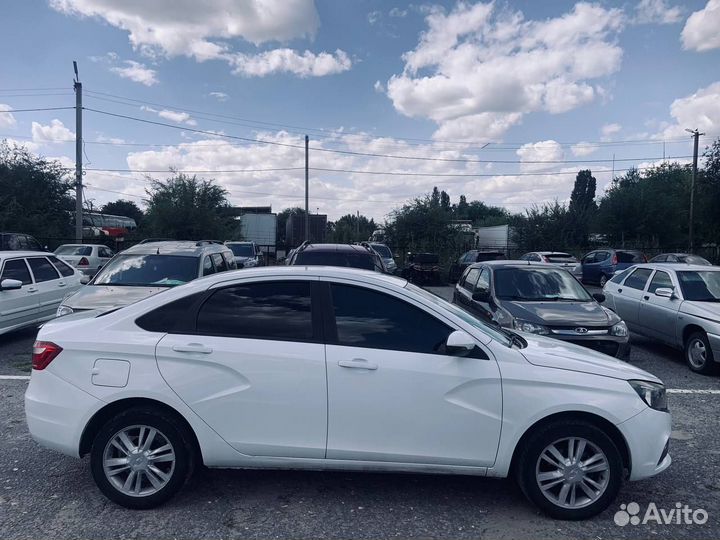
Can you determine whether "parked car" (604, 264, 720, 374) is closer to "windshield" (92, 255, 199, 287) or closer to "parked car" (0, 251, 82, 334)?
"windshield" (92, 255, 199, 287)

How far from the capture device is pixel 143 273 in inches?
326

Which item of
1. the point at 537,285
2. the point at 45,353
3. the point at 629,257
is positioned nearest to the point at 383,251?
the point at 629,257

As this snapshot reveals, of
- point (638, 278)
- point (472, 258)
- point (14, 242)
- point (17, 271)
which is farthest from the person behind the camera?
point (472, 258)

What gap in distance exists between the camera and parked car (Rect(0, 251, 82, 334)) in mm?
8688

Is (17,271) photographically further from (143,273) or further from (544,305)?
(544,305)

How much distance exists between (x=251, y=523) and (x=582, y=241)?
32487 millimetres

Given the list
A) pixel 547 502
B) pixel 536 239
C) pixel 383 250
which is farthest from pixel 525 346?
pixel 536 239

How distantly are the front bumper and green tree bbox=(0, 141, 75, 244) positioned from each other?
2736 cm

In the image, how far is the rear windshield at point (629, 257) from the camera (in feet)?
72.0

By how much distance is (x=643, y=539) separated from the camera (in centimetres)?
342

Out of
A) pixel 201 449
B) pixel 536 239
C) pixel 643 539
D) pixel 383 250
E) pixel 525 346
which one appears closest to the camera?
pixel 643 539

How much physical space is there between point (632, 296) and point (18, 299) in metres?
10.7

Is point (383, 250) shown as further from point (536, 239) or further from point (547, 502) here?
point (547, 502)

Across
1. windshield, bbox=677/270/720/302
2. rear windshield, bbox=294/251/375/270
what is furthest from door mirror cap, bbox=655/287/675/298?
rear windshield, bbox=294/251/375/270
